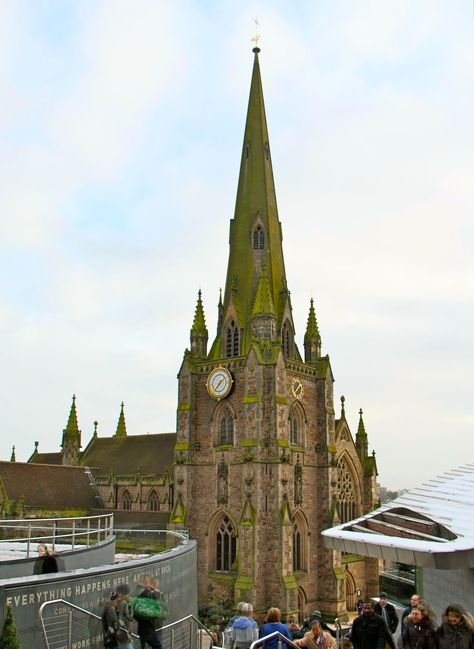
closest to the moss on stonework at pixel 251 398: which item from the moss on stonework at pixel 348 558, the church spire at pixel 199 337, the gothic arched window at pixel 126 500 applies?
the church spire at pixel 199 337

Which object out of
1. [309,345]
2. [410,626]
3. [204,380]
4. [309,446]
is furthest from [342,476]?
[410,626]

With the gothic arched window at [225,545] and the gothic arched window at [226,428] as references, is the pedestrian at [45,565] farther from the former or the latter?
the gothic arched window at [226,428]

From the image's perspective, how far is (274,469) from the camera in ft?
131

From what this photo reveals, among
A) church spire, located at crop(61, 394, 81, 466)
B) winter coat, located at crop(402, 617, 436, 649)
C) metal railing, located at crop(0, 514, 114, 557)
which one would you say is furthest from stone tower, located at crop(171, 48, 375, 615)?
winter coat, located at crop(402, 617, 436, 649)

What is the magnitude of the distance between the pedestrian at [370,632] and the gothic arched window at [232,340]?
34596 millimetres

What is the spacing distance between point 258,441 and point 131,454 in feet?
64.8

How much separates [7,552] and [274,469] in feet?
77.1

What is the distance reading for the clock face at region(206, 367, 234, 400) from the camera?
4269 cm

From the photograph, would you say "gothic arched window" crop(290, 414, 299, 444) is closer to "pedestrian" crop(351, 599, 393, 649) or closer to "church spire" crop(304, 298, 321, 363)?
"church spire" crop(304, 298, 321, 363)

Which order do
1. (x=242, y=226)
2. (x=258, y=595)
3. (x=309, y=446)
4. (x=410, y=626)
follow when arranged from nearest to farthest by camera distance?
(x=410, y=626)
(x=258, y=595)
(x=309, y=446)
(x=242, y=226)

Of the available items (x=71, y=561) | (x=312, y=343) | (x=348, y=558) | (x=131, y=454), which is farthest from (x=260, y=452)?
(x=71, y=561)

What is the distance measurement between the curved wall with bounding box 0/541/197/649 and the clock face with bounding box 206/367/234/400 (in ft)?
86.8

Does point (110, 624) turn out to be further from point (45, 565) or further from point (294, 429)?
point (294, 429)

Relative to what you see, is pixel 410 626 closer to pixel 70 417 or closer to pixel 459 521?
pixel 459 521
